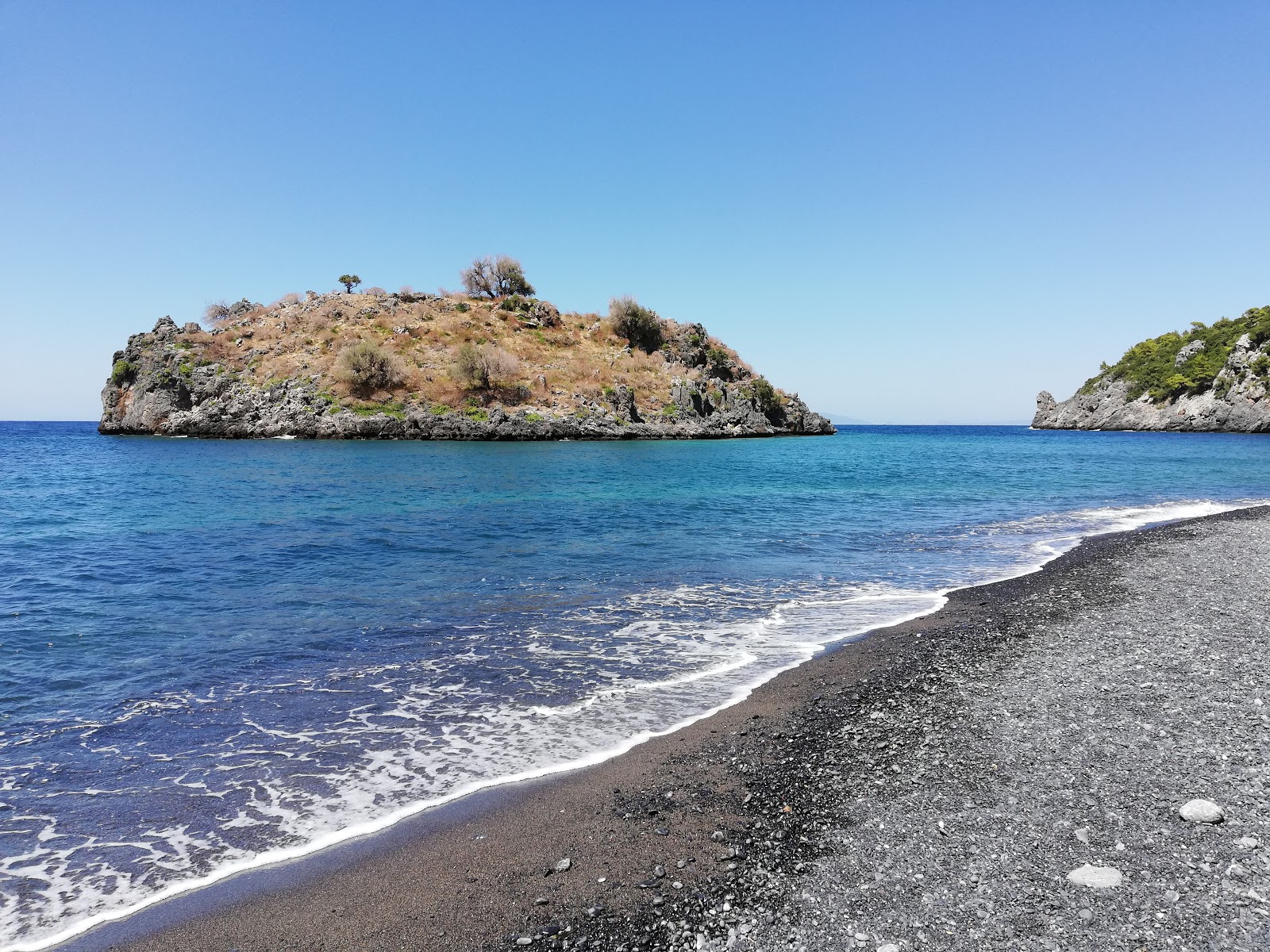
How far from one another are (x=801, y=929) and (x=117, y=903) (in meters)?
5.80

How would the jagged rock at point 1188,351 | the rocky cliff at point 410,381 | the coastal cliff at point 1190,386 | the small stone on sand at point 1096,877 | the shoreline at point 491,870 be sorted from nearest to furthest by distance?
the small stone on sand at point 1096,877, the shoreline at point 491,870, the rocky cliff at point 410,381, the coastal cliff at point 1190,386, the jagged rock at point 1188,351

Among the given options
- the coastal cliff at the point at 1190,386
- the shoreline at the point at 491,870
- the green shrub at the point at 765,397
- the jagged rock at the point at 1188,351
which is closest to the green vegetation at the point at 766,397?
the green shrub at the point at 765,397

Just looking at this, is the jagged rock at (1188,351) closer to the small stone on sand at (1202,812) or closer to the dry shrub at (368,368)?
the dry shrub at (368,368)

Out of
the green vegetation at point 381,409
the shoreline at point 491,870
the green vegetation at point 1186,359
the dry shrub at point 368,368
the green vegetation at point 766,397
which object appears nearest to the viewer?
the shoreline at point 491,870

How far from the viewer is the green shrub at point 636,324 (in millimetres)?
111750

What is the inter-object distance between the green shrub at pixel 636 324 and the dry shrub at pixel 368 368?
131 feet

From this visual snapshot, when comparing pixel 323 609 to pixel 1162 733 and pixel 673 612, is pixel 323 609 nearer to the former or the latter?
pixel 673 612

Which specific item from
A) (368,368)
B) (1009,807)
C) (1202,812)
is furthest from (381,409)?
(1202,812)

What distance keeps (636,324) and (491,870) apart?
363 ft

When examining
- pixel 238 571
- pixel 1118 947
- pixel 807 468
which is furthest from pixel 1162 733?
pixel 807 468

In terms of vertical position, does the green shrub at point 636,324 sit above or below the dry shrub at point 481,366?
above

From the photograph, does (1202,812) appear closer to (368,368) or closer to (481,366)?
(481,366)

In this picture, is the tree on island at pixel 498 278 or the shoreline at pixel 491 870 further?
the tree on island at pixel 498 278

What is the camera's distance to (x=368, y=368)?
282 ft
